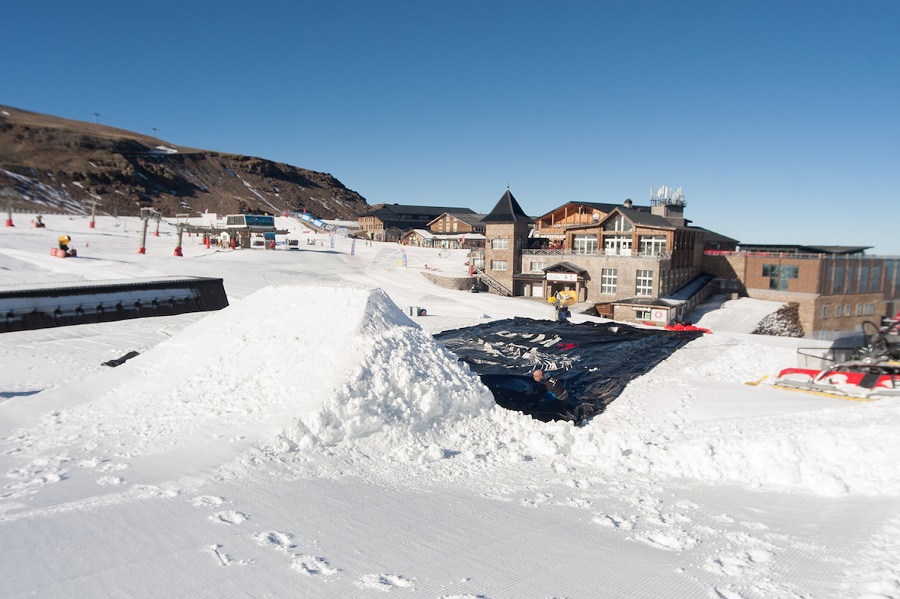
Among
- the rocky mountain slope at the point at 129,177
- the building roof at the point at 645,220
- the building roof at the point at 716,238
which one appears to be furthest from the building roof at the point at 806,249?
the rocky mountain slope at the point at 129,177

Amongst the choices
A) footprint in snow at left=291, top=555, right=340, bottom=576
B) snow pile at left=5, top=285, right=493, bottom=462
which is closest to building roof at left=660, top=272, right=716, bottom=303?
snow pile at left=5, top=285, right=493, bottom=462

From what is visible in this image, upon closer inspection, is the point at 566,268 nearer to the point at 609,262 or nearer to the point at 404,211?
the point at 609,262

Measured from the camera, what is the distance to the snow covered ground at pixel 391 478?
4500mm

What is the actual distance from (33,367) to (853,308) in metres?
41.7

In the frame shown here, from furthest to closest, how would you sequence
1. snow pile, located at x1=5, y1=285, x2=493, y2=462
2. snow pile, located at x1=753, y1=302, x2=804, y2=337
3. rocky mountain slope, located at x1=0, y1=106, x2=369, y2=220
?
1. rocky mountain slope, located at x1=0, y1=106, x2=369, y2=220
2. snow pile, located at x1=753, y1=302, x2=804, y2=337
3. snow pile, located at x1=5, y1=285, x2=493, y2=462

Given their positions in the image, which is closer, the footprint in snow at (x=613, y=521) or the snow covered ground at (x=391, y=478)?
the snow covered ground at (x=391, y=478)

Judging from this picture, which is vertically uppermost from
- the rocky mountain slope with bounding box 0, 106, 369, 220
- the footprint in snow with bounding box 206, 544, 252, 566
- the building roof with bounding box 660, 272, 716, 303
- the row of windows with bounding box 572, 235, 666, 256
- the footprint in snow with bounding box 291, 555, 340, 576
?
the rocky mountain slope with bounding box 0, 106, 369, 220

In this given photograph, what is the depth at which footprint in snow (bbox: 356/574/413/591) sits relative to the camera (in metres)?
4.24

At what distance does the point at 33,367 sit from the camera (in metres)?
12.4

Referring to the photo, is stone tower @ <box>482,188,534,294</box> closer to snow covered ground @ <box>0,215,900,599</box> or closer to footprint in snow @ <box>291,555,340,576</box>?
snow covered ground @ <box>0,215,900,599</box>

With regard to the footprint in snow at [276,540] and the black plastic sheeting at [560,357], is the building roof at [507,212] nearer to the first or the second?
Answer: the black plastic sheeting at [560,357]

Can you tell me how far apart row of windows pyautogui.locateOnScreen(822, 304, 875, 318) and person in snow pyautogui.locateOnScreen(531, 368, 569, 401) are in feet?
94.0

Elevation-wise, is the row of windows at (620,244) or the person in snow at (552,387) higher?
the row of windows at (620,244)

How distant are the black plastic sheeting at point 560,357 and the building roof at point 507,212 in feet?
68.6
